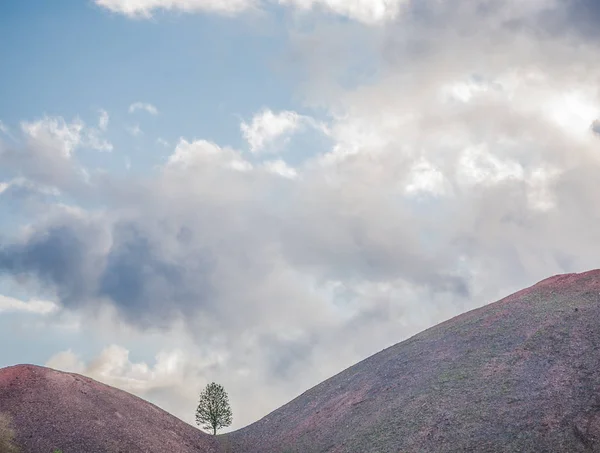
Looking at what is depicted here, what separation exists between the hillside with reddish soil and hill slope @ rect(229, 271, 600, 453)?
0.35 feet

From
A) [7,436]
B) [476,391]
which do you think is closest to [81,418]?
[7,436]

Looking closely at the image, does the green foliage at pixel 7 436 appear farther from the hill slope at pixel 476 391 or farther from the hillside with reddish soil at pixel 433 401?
the hill slope at pixel 476 391

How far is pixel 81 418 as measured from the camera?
4756 centimetres

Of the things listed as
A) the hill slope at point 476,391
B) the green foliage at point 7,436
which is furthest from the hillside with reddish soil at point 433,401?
the green foliage at point 7,436

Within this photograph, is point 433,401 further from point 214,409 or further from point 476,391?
point 214,409

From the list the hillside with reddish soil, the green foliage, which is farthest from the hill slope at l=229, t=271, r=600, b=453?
the green foliage

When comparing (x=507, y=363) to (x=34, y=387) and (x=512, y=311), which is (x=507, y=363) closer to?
(x=512, y=311)

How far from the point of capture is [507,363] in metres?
46.3

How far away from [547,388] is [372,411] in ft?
45.9

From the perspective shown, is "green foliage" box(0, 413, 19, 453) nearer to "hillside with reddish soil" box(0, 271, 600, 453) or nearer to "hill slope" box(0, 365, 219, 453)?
"hill slope" box(0, 365, 219, 453)

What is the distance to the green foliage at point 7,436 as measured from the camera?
137ft

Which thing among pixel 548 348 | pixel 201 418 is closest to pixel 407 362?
pixel 548 348

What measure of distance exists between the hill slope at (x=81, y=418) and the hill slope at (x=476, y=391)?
316 inches

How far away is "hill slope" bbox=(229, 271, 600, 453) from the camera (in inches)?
1511
